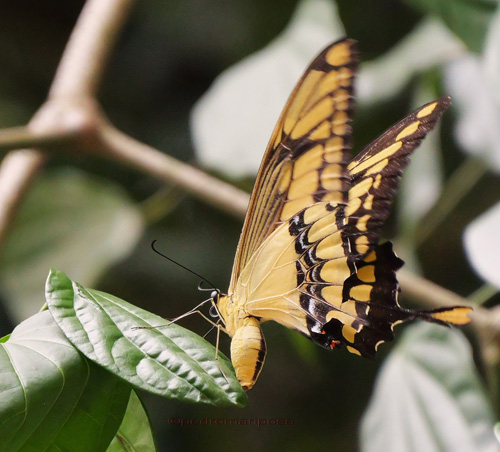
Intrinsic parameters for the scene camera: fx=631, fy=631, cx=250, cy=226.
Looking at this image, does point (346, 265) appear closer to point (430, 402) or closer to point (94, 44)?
point (430, 402)

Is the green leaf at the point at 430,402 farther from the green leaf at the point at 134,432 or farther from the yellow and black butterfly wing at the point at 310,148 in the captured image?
the green leaf at the point at 134,432

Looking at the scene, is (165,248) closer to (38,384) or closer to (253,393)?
(253,393)

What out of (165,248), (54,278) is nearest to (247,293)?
(54,278)

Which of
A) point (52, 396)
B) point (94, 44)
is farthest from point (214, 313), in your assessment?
point (94, 44)

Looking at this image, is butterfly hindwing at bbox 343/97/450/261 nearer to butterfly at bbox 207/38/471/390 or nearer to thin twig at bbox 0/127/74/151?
butterfly at bbox 207/38/471/390

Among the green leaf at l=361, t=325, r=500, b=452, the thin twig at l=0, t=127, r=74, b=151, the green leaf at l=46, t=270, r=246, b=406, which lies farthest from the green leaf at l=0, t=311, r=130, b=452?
the green leaf at l=361, t=325, r=500, b=452
